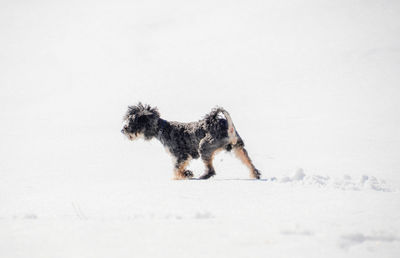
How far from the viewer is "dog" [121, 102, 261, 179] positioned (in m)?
7.52

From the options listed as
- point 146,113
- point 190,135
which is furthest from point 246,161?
point 146,113

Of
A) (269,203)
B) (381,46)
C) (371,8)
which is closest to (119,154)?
(269,203)

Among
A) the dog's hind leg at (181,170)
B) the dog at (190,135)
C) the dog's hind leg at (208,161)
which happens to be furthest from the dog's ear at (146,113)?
the dog's hind leg at (208,161)

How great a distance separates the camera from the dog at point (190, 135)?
7.52 meters

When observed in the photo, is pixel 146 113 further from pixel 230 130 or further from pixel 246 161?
pixel 246 161

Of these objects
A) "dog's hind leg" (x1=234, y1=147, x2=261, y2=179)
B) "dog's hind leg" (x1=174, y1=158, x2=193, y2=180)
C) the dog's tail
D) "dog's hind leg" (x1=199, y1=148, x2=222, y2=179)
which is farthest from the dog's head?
"dog's hind leg" (x1=234, y1=147, x2=261, y2=179)

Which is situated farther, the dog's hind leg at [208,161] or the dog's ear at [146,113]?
the dog's ear at [146,113]

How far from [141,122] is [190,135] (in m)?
1.59

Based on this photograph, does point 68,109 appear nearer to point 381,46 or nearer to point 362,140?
point 362,140

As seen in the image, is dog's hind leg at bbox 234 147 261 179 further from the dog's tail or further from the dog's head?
the dog's head

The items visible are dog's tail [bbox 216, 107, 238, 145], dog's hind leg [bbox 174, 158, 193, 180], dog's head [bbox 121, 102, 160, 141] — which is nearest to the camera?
dog's tail [bbox 216, 107, 238, 145]

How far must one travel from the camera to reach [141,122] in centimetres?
909

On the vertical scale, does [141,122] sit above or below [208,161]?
above

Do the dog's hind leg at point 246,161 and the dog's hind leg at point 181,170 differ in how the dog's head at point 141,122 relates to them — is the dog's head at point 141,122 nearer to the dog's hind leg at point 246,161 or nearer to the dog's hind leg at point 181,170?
the dog's hind leg at point 181,170
